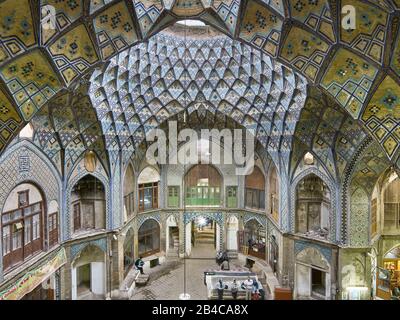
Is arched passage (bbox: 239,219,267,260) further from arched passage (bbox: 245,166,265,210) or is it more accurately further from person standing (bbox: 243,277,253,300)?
person standing (bbox: 243,277,253,300)

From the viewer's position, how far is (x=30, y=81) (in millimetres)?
6965

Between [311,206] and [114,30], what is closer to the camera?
[114,30]

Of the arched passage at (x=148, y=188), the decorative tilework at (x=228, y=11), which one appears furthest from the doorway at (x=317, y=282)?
the decorative tilework at (x=228, y=11)

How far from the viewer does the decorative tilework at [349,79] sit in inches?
257

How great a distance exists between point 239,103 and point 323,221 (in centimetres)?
603

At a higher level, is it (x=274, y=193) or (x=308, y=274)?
(x=274, y=193)

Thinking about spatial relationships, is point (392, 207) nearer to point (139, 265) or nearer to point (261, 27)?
point (261, 27)

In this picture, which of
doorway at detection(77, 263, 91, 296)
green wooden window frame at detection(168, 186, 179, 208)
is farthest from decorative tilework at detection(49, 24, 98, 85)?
green wooden window frame at detection(168, 186, 179, 208)

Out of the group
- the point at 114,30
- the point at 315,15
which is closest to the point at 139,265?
the point at 114,30

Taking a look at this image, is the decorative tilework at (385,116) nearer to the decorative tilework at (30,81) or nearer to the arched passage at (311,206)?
the arched passage at (311,206)

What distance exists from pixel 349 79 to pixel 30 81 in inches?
272

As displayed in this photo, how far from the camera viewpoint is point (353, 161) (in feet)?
36.0

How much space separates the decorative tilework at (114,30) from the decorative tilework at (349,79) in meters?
4.32

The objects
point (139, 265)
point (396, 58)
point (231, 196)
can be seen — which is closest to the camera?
point (396, 58)
